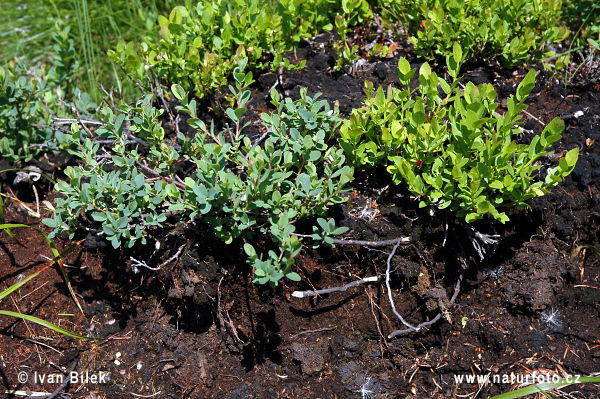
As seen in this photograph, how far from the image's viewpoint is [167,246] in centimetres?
229

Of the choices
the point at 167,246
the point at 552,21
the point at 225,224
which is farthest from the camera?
the point at 552,21

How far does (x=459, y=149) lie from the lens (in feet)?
7.01

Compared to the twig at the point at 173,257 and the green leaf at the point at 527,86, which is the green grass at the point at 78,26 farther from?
the green leaf at the point at 527,86

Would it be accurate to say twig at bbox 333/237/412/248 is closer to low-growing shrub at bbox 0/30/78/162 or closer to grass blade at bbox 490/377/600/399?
grass blade at bbox 490/377/600/399

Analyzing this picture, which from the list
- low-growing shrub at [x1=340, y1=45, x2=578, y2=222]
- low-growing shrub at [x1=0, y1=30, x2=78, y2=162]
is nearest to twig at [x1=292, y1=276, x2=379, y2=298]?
low-growing shrub at [x1=340, y1=45, x2=578, y2=222]

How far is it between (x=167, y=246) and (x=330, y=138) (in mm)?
930

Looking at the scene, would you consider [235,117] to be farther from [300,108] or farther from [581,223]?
[581,223]

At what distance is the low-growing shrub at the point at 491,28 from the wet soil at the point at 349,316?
77 centimetres

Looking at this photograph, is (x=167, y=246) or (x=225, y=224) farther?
(x=167, y=246)

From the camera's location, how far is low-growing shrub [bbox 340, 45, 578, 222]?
6.60 feet

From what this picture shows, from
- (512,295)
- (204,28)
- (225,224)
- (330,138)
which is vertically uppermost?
(204,28)

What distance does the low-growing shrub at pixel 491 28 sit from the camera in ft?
8.41

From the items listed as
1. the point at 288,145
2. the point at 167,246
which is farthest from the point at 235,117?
the point at 167,246

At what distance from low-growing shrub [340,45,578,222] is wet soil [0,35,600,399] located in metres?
0.18
